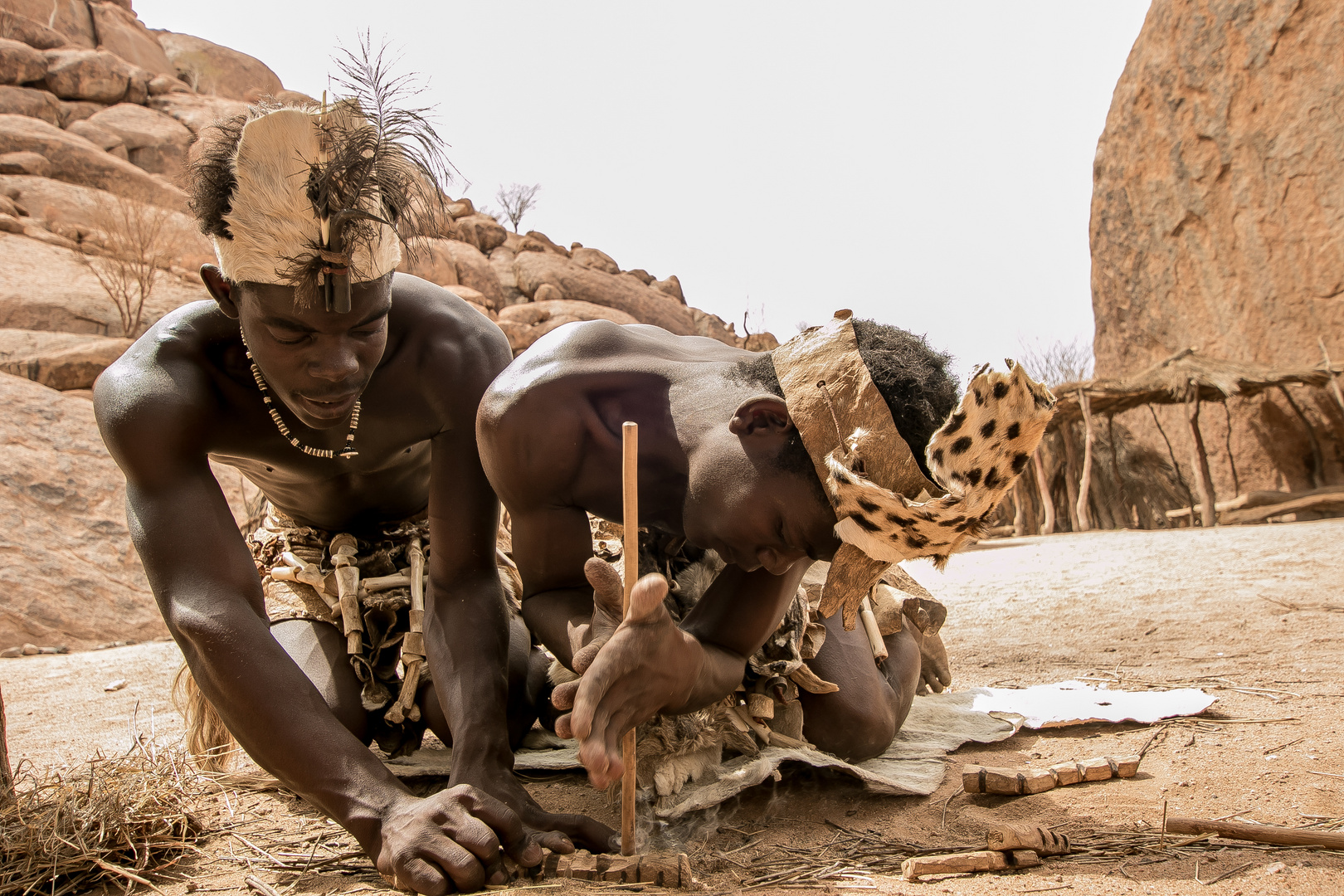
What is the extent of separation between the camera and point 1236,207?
1126cm

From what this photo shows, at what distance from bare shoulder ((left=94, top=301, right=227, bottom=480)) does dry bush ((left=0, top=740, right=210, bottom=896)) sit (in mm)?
692

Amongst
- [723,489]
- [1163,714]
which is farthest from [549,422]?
[1163,714]

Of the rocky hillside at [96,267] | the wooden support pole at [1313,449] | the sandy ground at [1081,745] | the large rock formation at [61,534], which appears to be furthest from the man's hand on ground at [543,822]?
the wooden support pole at [1313,449]

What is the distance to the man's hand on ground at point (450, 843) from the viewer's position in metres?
1.53

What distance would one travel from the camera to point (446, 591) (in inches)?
89.3

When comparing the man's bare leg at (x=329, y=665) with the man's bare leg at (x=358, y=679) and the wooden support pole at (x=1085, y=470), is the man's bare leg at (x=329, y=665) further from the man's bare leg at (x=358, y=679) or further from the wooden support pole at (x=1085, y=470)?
the wooden support pole at (x=1085, y=470)

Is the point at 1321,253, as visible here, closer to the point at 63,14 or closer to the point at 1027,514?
the point at 1027,514

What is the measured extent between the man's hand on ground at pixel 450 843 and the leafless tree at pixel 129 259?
13.6m

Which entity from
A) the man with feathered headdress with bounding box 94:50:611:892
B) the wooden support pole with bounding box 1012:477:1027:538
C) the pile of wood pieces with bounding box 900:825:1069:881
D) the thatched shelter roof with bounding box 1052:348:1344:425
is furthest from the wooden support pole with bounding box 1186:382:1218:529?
the man with feathered headdress with bounding box 94:50:611:892

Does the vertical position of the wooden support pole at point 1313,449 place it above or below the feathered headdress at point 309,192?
below

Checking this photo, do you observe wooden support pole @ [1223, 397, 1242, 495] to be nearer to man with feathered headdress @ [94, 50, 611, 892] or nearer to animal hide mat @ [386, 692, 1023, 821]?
animal hide mat @ [386, 692, 1023, 821]

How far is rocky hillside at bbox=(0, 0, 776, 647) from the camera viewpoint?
237 inches

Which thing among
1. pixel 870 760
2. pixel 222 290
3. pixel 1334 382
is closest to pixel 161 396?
pixel 222 290

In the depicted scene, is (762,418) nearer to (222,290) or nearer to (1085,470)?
(222,290)
